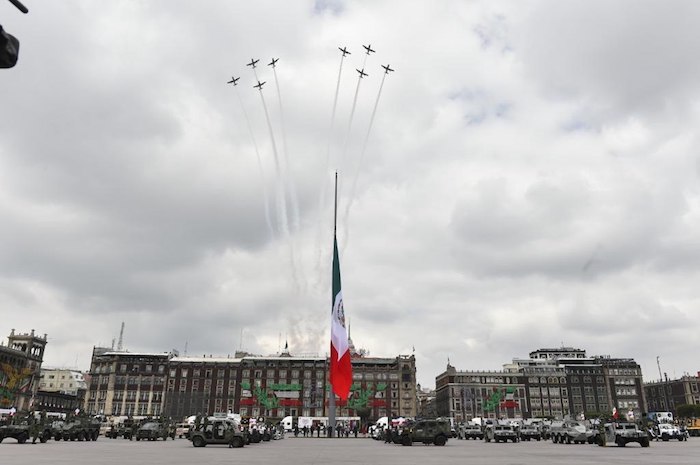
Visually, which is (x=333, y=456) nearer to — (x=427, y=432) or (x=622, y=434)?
(x=427, y=432)

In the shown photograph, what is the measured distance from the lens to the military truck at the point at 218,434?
38.7m

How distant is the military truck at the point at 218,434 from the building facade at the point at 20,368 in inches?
3756

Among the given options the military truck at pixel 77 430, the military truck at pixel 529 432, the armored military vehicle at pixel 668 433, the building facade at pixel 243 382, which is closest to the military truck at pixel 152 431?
the military truck at pixel 77 430

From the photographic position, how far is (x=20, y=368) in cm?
13925

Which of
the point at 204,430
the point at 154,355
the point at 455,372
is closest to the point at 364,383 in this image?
the point at 455,372

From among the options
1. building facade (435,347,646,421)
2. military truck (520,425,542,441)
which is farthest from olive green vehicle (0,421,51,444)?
building facade (435,347,646,421)

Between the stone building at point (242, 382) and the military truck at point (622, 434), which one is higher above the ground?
the stone building at point (242, 382)

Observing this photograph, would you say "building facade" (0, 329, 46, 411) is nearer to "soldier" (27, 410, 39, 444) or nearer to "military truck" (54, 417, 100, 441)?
"military truck" (54, 417, 100, 441)

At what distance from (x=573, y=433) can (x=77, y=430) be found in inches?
1693

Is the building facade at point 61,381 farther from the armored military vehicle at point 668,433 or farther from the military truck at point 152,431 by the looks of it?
the armored military vehicle at point 668,433

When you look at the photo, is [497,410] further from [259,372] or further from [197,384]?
[197,384]

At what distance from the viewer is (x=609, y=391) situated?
518 ft

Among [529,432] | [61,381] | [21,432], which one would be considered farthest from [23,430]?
[61,381]

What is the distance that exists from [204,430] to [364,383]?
100672mm
